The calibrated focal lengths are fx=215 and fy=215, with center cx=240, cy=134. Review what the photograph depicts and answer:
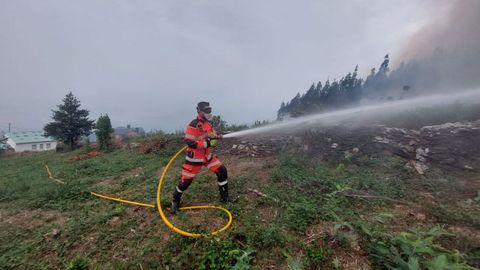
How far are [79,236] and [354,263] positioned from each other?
495 cm

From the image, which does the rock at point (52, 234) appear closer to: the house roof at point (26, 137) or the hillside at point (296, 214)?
the hillside at point (296, 214)

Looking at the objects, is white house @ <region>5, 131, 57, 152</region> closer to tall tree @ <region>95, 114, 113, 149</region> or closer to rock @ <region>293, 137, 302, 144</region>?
tall tree @ <region>95, 114, 113, 149</region>

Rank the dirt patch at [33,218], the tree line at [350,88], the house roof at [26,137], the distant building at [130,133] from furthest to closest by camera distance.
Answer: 1. the house roof at [26,137]
2. the tree line at [350,88]
3. the distant building at [130,133]
4. the dirt patch at [33,218]

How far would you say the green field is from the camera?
3264 mm

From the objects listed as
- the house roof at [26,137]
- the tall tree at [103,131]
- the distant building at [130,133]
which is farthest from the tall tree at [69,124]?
the house roof at [26,137]

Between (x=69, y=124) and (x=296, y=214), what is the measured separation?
28.5 m

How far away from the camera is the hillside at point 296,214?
3.31m

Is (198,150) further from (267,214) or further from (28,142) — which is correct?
(28,142)

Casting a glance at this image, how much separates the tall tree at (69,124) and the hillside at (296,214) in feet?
65.4

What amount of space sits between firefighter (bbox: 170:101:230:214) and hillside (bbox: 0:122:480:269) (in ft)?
1.92

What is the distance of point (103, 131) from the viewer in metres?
15.2

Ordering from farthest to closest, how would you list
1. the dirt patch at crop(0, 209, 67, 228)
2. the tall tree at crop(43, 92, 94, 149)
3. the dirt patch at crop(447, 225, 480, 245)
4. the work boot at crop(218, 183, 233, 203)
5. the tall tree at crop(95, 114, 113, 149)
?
the tall tree at crop(43, 92, 94, 149)
the tall tree at crop(95, 114, 113, 149)
the work boot at crop(218, 183, 233, 203)
the dirt patch at crop(0, 209, 67, 228)
the dirt patch at crop(447, 225, 480, 245)

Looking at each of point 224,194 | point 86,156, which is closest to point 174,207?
point 224,194

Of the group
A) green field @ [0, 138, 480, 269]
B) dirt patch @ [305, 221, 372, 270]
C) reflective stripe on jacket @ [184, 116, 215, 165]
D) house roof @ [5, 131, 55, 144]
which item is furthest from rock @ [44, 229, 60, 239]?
house roof @ [5, 131, 55, 144]
